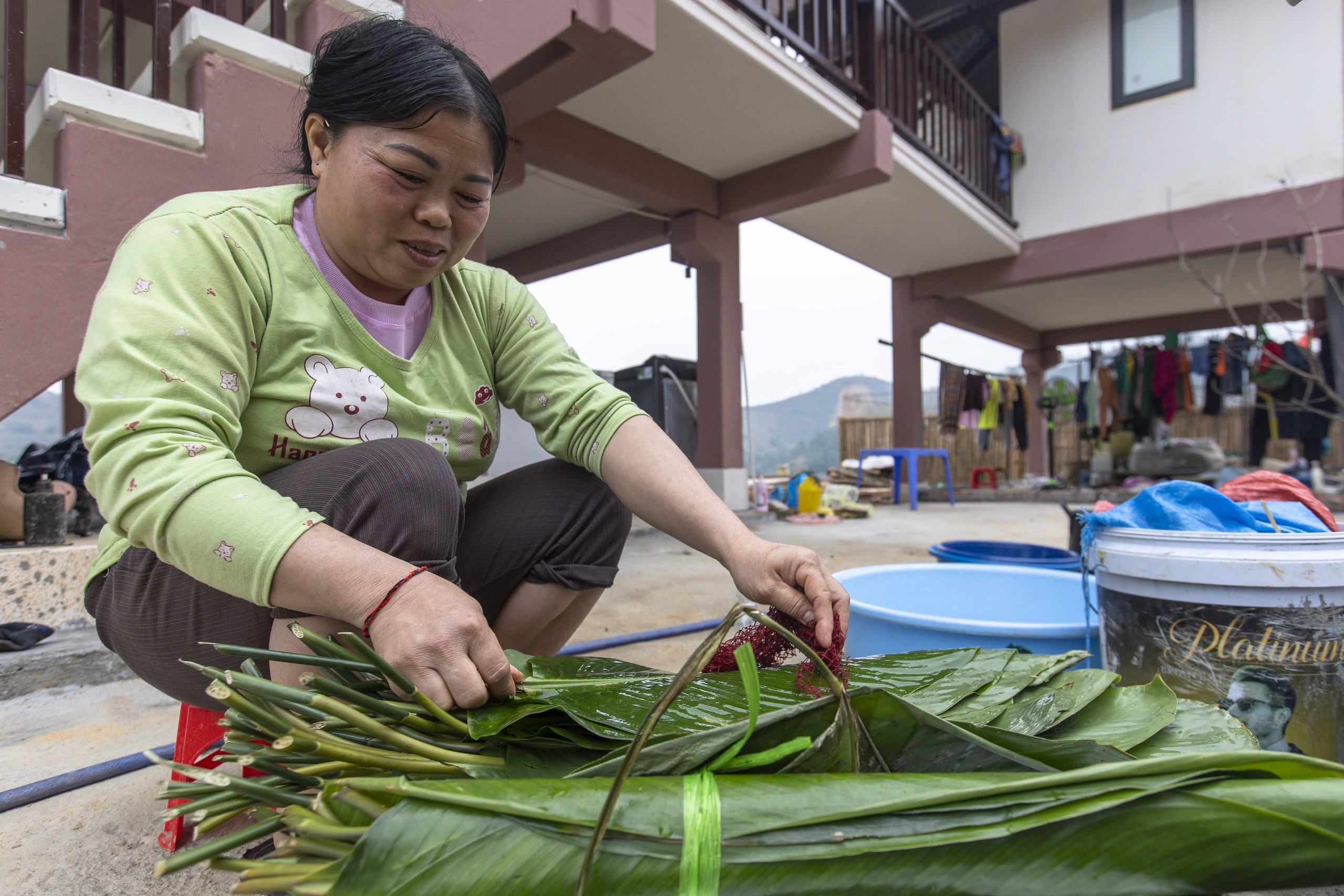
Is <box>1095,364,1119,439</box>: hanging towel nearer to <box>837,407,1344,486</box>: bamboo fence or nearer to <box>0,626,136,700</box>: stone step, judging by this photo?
<box>837,407,1344,486</box>: bamboo fence

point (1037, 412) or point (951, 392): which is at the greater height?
point (951, 392)

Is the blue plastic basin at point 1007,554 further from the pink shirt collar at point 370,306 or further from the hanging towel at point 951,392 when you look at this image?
the hanging towel at point 951,392

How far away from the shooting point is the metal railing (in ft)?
5.53

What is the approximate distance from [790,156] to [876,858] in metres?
4.97

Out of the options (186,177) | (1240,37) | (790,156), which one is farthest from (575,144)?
(1240,37)

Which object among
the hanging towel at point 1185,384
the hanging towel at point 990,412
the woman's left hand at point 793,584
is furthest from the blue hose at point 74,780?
the hanging towel at point 1185,384

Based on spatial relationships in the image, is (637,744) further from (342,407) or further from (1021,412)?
(1021,412)

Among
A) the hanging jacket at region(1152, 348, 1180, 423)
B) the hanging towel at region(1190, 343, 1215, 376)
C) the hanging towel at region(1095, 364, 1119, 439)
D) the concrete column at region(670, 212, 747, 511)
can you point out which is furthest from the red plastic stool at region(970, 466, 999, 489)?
the concrete column at region(670, 212, 747, 511)

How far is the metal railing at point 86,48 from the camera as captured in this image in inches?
66.4

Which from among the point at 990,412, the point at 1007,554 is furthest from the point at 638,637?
the point at 990,412

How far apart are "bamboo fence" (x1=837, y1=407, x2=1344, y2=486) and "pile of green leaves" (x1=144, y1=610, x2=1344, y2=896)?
11224 mm

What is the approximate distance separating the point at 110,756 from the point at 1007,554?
7.95 ft

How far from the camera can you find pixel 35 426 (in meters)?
7.00

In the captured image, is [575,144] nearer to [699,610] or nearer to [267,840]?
[699,610]
